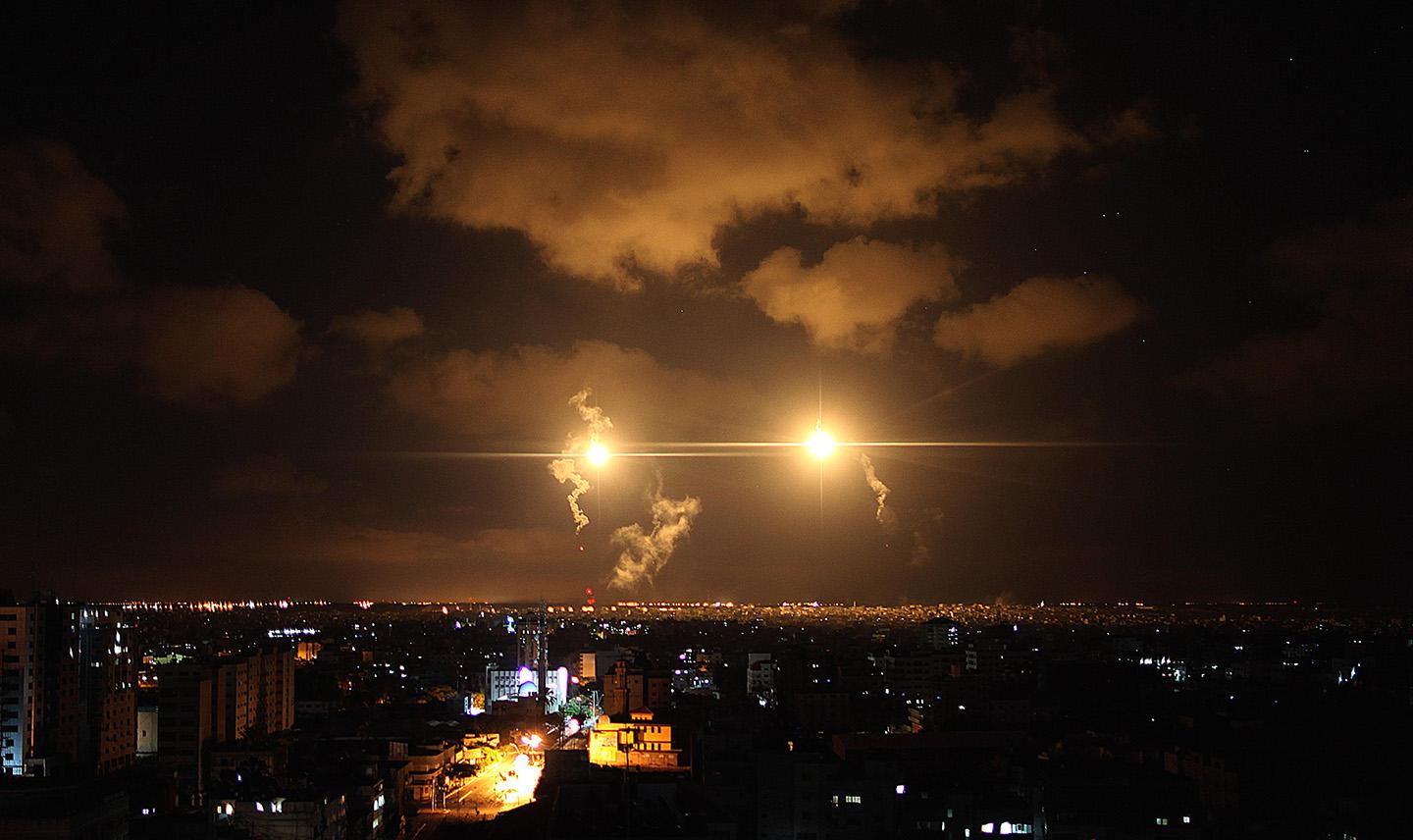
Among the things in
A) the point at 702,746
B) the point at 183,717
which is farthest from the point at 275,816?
the point at 183,717

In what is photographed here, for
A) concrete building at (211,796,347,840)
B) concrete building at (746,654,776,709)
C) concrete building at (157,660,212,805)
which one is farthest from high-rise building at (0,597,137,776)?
concrete building at (746,654,776,709)

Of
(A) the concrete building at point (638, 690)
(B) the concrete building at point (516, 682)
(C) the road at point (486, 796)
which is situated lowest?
(C) the road at point (486, 796)

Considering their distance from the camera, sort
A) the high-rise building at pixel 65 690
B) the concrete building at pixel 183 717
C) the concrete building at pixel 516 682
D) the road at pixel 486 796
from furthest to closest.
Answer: the concrete building at pixel 516 682, the concrete building at pixel 183 717, the high-rise building at pixel 65 690, the road at pixel 486 796

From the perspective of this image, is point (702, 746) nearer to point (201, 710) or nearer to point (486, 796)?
point (486, 796)

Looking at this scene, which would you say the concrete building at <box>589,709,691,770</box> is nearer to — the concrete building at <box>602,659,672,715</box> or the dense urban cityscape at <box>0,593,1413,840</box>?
the dense urban cityscape at <box>0,593,1413,840</box>

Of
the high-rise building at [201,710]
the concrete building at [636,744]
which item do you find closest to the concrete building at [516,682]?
the high-rise building at [201,710]

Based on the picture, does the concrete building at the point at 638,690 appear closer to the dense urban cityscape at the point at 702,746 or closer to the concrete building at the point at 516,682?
the dense urban cityscape at the point at 702,746
